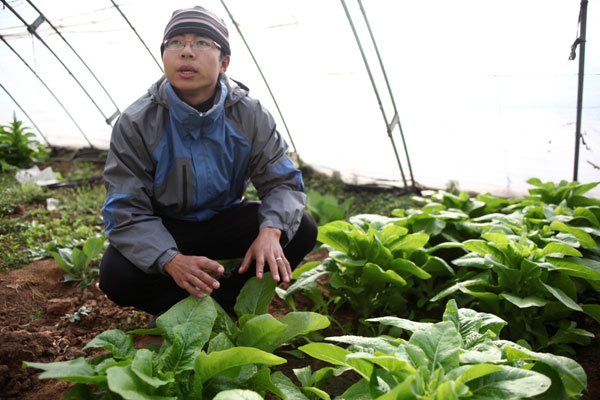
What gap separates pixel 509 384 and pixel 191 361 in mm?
1168

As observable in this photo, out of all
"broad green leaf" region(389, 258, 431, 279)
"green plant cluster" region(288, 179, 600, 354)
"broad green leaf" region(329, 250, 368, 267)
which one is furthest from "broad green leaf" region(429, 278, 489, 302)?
"broad green leaf" region(329, 250, 368, 267)

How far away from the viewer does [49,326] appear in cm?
286

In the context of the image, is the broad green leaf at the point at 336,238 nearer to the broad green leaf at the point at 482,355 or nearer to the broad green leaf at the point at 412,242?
the broad green leaf at the point at 412,242

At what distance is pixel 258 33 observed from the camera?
17.3 ft

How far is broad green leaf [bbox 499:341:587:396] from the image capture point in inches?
68.1

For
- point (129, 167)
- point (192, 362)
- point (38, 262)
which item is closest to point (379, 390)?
point (192, 362)

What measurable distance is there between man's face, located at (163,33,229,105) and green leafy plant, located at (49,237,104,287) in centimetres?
147

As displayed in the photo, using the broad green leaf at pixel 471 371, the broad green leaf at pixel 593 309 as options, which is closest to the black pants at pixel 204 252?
the broad green leaf at pixel 471 371

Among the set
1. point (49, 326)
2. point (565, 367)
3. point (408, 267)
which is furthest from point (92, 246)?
point (565, 367)

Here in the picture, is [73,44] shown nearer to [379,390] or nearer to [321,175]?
[321,175]

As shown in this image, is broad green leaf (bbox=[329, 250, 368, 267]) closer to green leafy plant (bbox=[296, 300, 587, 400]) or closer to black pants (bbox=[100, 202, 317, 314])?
black pants (bbox=[100, 202, 317, 314])

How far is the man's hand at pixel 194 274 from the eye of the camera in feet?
A: 7.15

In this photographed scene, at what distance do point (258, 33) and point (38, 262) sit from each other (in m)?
3.21

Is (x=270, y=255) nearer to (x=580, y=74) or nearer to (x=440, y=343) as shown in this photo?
(x=440, y=343)
